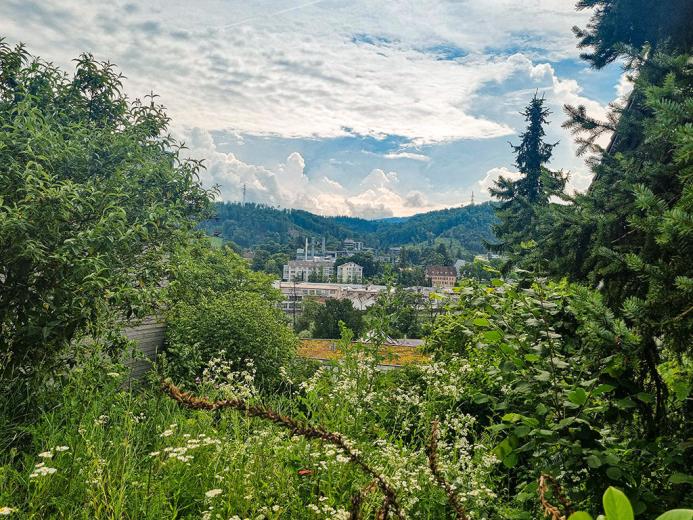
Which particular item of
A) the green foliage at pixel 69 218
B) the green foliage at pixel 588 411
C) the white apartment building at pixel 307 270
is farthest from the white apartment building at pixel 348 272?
the green foliage at pixel 588 411

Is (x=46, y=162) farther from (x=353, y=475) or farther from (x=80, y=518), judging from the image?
(x=353, y=475)

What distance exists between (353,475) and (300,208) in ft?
386

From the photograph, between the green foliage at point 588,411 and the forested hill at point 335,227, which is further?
the forested hill at point 335,227

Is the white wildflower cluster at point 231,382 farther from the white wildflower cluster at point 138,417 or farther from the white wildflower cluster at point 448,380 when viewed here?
the white wildflower cluster at point 448,380

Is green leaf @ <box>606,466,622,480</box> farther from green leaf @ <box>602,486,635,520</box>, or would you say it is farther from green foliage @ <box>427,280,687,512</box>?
green leaf @ <box>602,486,635,520</box>

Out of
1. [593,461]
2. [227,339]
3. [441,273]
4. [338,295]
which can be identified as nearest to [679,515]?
[593,461]

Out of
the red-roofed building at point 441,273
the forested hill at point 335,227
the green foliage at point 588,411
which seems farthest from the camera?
the forested hill at point 335,227

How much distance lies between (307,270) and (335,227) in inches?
1693

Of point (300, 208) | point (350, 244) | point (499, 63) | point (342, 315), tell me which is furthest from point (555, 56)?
point (300, 208)

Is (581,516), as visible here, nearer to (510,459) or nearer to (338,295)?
(510,459)

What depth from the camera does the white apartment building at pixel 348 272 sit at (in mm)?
71581

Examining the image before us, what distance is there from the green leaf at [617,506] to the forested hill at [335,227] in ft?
249

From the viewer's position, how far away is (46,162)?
4.57 meters

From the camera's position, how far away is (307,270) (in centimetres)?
8306
